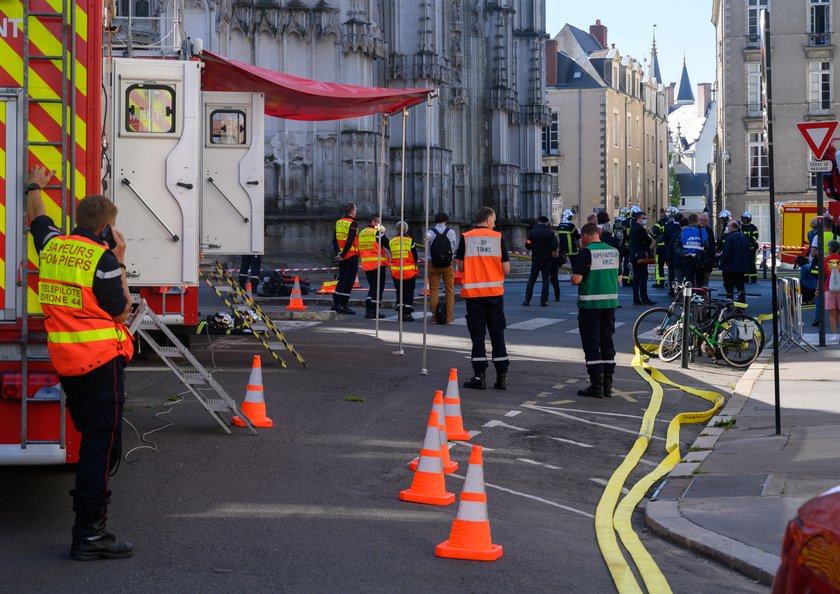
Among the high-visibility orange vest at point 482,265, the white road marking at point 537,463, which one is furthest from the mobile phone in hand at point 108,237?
the high-visibility orange vest at point 482,265

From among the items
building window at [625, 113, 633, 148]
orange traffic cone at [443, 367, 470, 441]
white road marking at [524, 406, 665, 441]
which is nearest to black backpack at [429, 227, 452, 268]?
white road marking at [524, 406, 665, 441]

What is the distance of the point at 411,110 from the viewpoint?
1636 inches

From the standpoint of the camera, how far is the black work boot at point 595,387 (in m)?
13.6

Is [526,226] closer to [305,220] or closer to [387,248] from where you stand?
[305,220]

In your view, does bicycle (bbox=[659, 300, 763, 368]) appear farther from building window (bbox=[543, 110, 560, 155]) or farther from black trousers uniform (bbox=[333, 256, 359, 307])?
building window (bbox=[543, 110, 560, 155])

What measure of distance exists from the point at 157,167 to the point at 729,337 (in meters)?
7.77

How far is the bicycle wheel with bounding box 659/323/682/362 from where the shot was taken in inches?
668

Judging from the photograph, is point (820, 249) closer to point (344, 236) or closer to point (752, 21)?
point (344, 236)

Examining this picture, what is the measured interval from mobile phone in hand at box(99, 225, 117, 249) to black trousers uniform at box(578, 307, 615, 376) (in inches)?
274

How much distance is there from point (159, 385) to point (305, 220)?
22643 mm

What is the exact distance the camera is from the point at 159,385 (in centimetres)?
1320

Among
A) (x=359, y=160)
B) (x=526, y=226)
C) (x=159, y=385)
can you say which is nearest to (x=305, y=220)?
(x=359, y=160)

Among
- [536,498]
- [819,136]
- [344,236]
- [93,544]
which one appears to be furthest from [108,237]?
[344,236]

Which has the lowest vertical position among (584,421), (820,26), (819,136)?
(584,421)
